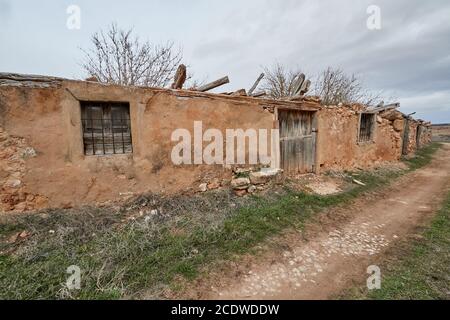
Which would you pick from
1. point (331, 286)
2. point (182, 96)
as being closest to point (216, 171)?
point (182, 96)

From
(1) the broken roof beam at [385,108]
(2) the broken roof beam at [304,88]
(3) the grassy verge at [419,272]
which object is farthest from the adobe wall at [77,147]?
(1) the broken roof beam at [385,108]

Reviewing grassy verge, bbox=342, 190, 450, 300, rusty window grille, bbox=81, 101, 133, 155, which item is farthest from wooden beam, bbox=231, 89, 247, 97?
grassy verge, bbox=342, 190, 450, 300

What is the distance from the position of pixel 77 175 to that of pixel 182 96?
245cm

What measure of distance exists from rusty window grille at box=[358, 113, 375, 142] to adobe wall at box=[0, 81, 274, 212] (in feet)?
23.0

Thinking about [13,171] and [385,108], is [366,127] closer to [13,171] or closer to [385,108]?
[385,108]

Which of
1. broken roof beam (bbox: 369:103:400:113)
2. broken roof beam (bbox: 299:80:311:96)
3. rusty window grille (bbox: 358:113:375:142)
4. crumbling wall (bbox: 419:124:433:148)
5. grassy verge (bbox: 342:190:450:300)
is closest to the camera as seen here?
grassy verge (bbox: 342:190:450:300)

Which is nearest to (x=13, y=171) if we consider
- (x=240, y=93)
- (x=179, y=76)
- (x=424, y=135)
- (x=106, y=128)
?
(x=106, y=128)

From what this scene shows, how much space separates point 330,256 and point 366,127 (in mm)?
8003

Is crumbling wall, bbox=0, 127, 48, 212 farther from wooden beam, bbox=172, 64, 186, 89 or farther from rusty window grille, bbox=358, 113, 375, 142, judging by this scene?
rusty window grille, bbox=358, 113, 375, 142

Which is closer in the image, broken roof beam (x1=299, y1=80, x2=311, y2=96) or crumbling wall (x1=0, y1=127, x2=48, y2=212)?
crumbling wall (x1=0, y1=127, x2=48, y2=212)

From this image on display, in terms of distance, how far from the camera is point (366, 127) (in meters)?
9.12

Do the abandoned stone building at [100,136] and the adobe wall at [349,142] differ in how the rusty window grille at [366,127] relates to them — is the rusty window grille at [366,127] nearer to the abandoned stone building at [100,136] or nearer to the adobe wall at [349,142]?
the adobe wall at [349,142]

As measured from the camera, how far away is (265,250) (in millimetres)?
3158

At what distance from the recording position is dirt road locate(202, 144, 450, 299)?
2.44 meters
